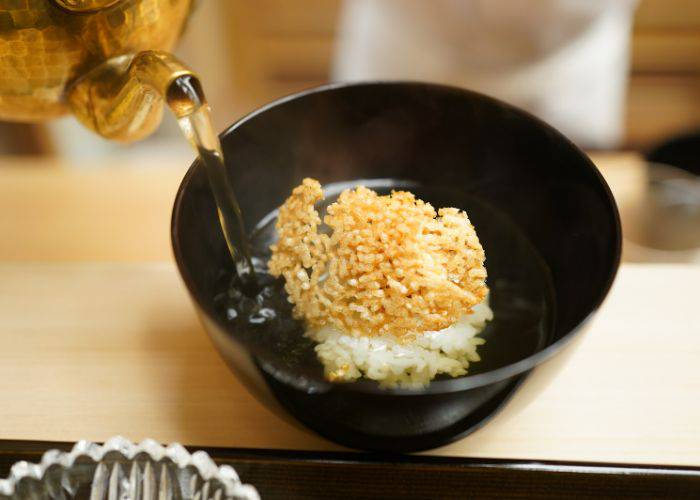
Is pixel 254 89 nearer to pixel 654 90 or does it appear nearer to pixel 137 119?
pixel 654 90

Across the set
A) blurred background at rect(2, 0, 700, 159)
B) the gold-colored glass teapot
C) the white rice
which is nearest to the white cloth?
blurred background at rect(2, 0, 700, 159)

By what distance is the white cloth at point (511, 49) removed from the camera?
1.32 m

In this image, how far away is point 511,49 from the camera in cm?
137

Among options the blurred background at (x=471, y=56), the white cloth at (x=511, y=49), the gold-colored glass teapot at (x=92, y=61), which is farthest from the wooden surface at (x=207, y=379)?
the white cloth at (x=511, y=49)

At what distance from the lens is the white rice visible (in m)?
0.61

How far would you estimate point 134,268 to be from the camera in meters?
0.83

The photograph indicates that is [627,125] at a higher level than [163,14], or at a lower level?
higher

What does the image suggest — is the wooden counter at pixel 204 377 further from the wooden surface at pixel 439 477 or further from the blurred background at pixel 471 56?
the blurred background at pixel 471 56

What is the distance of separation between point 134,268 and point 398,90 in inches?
15.3

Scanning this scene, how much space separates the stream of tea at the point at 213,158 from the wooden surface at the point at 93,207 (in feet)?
0.85

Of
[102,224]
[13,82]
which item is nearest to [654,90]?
[102,224]

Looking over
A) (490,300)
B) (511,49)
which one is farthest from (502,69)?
(490,300)

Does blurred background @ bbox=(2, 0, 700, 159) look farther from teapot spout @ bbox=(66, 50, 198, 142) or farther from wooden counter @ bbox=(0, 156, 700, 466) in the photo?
wooden counter @ bbox=(0, 156, 700, 466)

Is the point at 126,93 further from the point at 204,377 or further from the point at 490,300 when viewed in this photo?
the point at 490,300
